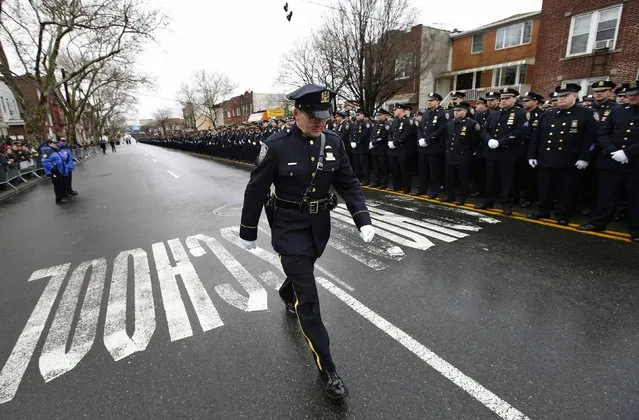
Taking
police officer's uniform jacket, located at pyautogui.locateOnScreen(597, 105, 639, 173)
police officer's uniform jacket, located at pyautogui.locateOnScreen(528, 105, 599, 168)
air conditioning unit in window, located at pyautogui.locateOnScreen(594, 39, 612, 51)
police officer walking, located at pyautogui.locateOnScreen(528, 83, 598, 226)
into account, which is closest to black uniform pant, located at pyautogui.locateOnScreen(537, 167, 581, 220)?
police officer walking, located at pyautogui.locateOnScreen(528, 83, 598, 226)

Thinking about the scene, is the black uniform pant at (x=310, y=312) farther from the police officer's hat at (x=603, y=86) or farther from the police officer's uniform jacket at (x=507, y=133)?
the police officer's hat at (x=603, y=86)

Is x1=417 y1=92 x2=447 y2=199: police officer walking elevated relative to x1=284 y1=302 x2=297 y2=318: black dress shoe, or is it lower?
elevated

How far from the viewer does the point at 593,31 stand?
1684 cm

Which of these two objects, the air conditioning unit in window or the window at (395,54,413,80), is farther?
the window at (395,54,413,80)

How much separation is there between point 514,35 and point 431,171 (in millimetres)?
22575

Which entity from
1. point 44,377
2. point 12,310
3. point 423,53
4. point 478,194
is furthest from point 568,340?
point 423,53

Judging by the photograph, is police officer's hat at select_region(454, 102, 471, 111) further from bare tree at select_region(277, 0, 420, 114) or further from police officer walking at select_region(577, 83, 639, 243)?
bare tree at select_region(277, 0, 420, 114)

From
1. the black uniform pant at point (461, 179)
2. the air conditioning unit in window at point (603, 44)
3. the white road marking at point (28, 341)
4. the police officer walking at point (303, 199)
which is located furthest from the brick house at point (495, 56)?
the white road marking at point (28, 341)

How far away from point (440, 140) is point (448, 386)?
671cm

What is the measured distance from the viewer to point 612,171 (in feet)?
17.6

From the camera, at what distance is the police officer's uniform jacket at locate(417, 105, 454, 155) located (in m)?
8.02

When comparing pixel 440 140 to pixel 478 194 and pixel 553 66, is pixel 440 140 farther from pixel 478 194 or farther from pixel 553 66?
pixel 553 66

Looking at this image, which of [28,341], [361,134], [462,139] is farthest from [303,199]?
[361,134]

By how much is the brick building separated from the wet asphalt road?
52.9 feet
